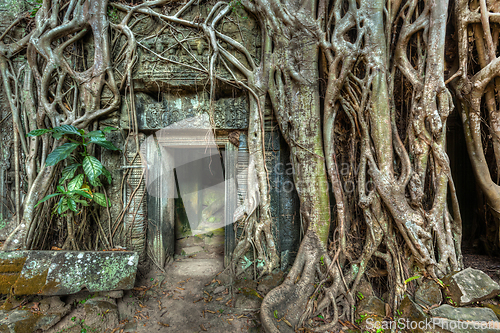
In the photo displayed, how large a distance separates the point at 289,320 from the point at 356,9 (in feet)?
10.4

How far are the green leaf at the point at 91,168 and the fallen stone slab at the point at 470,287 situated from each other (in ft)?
11.7

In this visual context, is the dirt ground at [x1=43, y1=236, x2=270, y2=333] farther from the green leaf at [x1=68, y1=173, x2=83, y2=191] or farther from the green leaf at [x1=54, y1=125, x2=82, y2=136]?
the green leaf at [x1=54, y1=125, x2=82, y2=136]

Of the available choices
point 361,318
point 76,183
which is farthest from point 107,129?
point 361,318

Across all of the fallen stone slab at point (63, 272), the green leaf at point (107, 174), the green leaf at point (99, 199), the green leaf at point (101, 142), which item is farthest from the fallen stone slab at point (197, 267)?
the green leaf at point (101, 142)

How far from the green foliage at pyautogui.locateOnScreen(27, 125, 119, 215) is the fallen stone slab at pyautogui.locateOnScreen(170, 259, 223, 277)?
1250 millimetres

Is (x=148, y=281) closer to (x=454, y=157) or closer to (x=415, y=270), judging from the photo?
(x=415, y=270)

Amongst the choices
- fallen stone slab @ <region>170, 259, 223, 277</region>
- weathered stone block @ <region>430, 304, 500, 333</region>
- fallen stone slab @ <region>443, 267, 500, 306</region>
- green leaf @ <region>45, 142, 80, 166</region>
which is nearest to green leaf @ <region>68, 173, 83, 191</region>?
green leaf @ <region>45, 142, 80, 166</region>

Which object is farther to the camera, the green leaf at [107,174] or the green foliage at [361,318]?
the green leaf at [107,174]

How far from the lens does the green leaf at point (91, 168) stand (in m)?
2.26

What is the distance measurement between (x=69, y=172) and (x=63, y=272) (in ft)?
3.33

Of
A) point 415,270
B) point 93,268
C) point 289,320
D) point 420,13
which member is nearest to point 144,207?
point 93,268

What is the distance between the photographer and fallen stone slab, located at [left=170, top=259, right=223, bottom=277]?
280 centimetres

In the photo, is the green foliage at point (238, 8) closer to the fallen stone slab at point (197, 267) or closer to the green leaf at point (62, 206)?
the green leaf at point (62, 206)

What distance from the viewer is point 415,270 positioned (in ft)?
6.79
